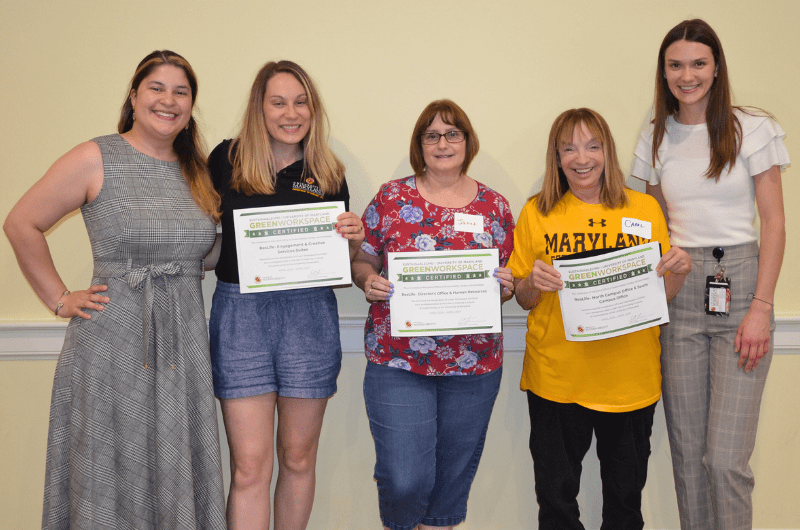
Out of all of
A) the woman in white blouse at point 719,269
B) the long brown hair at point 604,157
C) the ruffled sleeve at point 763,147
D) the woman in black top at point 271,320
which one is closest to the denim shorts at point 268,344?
the woman in black top at point 271,320

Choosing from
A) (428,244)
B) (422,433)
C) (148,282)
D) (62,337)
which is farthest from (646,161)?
(62,337)

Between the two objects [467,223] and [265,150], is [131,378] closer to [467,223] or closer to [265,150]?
[265,150]

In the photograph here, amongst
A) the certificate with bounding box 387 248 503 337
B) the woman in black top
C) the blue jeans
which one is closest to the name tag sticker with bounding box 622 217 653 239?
the certificate with bounding box 387 248 503 337

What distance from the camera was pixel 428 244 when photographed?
6.71 feet

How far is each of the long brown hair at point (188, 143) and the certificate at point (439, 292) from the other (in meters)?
0.70

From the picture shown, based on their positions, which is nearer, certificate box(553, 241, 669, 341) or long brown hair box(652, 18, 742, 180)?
certificate box(553, 241, 669, 341)

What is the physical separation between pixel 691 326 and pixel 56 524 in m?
2.46

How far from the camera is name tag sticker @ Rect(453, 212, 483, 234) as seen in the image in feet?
6.72

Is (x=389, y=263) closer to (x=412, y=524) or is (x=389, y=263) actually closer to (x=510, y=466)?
(x=412, y=524)

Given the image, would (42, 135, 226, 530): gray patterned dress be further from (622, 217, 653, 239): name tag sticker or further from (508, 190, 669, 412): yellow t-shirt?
(622, 217, 653, 239): name tag sticker

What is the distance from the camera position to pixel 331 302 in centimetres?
213

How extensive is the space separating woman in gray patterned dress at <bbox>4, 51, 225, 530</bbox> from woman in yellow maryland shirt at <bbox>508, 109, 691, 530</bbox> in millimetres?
1227

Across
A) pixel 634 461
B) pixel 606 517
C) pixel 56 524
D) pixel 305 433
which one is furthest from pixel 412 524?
pixel 56 524

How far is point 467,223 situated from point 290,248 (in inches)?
26.2
